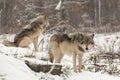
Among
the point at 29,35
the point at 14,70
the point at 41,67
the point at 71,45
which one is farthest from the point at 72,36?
the point at 29,35

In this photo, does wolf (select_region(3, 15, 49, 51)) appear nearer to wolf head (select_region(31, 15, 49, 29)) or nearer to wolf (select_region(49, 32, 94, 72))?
wolf head (select_region(31, 15, 49, 29))

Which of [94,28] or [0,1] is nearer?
[94,28]

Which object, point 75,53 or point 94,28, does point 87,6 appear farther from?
point 75,53

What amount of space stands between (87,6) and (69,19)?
2214 mm

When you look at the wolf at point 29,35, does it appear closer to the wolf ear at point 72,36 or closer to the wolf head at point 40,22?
the wolf head at point 40,22

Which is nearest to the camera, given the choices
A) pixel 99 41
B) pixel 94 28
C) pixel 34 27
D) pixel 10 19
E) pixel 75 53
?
pixel 75 53

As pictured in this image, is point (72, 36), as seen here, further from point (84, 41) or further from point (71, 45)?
point (84, 41)

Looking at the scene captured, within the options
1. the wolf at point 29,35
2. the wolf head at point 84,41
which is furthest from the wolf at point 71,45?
the wolf at point 29,35

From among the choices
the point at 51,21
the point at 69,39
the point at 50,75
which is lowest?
the point at 50,75

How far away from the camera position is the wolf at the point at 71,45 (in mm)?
8836

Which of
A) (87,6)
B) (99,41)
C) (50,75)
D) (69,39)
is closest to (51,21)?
(87,6)

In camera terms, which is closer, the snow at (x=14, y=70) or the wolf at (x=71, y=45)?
the snow at (x=14, y=70)

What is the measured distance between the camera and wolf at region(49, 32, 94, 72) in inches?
348

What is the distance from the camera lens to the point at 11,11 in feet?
103
